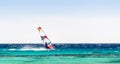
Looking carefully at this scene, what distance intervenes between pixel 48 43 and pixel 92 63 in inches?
1585

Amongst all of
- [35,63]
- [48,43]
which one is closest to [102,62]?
[35,63]

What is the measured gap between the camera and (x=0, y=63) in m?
53.2

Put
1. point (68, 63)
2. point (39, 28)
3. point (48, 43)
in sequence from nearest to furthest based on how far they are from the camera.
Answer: point (68, 63)
point (39, 28)
point (48, 43)

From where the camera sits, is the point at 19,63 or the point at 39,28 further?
the point at 39,28

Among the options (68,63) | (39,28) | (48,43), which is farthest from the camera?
(48,43)

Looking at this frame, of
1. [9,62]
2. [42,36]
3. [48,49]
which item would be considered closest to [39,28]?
[42,36]

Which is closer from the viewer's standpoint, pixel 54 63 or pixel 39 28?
pixel 54 63

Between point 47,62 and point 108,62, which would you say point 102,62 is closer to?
point 108,62

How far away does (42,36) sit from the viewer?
88.2m

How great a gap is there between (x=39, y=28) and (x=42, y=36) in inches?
151

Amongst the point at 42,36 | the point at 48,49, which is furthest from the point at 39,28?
the point at 48,49

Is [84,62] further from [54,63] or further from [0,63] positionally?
[0,63]

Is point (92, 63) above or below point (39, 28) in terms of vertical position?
below

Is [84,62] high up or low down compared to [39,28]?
down
